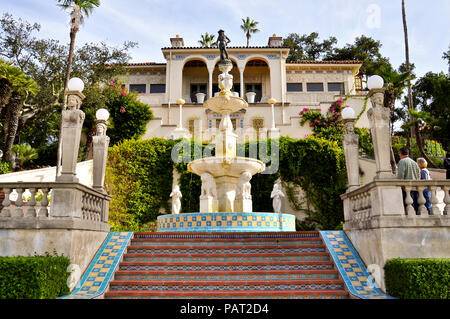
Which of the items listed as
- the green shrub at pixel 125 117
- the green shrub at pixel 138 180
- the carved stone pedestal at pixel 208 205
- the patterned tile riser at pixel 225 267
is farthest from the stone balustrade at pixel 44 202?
the green shrub at pixel 125 117

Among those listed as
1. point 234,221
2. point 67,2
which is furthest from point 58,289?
point 67,2

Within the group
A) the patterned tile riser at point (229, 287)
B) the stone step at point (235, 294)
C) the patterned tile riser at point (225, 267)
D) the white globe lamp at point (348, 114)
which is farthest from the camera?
the white globe lamp at point (348, 114)

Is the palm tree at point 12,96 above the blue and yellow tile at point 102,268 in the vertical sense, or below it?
above

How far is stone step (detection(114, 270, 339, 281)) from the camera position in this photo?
6805 mm

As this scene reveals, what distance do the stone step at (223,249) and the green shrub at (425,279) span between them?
2.34m

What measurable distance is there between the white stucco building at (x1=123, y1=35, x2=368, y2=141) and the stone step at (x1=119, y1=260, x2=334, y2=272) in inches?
596

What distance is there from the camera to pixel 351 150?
9.21 meters

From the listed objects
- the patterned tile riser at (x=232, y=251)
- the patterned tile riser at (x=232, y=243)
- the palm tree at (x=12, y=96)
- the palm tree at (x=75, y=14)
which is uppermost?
the palm tree at (x=75, y=14)

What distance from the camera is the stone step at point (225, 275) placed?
6.80 m

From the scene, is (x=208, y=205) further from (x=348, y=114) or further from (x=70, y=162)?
(x=70, y=162)

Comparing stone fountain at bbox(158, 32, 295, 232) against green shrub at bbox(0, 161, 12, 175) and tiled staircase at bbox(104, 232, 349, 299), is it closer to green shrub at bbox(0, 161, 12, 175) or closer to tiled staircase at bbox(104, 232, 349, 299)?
tiled staircase at bbox(104, 232, 349, 299)

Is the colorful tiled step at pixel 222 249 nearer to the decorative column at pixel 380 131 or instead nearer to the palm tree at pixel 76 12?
the decorative column at pixel 380 131

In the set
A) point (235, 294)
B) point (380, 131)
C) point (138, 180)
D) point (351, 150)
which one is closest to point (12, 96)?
point (138, 180)

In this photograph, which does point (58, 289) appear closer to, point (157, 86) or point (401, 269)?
point (401, 269)
